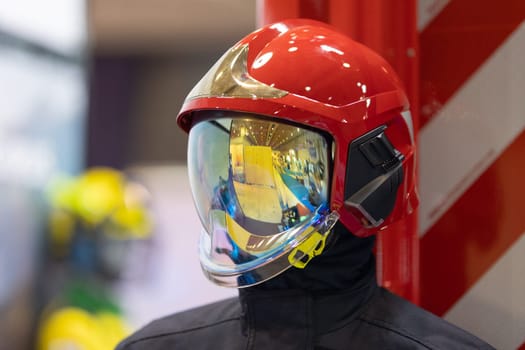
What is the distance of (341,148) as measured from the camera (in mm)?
1019

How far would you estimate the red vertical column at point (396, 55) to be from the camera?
50.0 inches

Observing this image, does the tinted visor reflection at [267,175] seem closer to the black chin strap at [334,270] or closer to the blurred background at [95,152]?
the black chin strap at [334,270]

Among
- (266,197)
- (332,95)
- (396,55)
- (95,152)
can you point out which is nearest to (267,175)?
(266,197)

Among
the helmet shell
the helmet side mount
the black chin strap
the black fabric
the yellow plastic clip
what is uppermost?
the helmet shell

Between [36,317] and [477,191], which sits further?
[36,317]

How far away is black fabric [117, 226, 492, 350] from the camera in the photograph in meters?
1.05

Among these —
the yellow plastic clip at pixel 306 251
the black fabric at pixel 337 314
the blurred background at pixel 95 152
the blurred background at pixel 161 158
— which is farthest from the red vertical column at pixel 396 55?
the blurred background at pixel 95 152

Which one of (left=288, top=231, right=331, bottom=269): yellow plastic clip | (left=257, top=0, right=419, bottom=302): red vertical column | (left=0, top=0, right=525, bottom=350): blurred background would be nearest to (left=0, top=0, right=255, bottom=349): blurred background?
(left=0, top=0, right=525, bottom=350): blurred background

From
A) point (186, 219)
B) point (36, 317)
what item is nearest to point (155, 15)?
point (186, 219)

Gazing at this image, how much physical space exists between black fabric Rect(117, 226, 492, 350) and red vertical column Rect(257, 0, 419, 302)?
6.4 inches

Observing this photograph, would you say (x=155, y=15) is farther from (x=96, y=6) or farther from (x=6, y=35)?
(x=6, y=35)

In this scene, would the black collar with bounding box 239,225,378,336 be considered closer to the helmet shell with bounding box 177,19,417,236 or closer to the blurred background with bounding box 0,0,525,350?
the helmet shell with bounding box 177,19,417,236

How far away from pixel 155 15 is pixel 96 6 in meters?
0.35

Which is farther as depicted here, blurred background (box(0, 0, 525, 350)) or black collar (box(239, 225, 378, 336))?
blurred background (box(0, 0, 525, 350))
